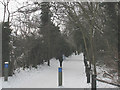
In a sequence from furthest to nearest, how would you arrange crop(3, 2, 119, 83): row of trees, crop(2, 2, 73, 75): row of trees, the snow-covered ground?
crop(2, 2, 73, 75): row of trees, the snow-covered ground, crop(3, 2, 119, 83): row of trees

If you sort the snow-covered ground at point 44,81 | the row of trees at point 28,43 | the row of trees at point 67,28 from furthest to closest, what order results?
the row of trees at point 28,43 < the snow-covered ground at point 44,81 < the row of trees at point 67,28

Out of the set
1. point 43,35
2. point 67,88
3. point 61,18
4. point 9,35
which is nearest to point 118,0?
point 67,88

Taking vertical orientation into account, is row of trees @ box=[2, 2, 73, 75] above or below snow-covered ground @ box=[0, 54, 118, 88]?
above

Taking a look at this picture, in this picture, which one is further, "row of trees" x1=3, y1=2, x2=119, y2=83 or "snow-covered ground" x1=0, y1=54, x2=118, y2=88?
"snow-covered ground" x1=0, y1=54, x2=118, y2=88

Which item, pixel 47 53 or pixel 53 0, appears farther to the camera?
pixel 47 53

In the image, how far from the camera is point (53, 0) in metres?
8.84

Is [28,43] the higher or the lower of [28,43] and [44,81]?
the higher

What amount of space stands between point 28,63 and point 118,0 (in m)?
11.6

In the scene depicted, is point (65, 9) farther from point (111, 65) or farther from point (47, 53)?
point (47, 53)

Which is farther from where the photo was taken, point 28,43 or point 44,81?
point 28,43

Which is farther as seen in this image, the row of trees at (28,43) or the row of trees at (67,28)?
the row of trees at (28,43)

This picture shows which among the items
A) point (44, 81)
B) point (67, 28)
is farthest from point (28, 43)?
point (44, 81)

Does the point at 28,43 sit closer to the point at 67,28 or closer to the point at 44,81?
the point at 67,28

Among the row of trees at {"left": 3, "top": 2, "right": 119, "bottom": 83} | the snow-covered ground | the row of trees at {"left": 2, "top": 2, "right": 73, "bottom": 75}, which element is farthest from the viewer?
the row of trees at {"left": 2, "top": 2, "right": 73, "bottom": 75}
